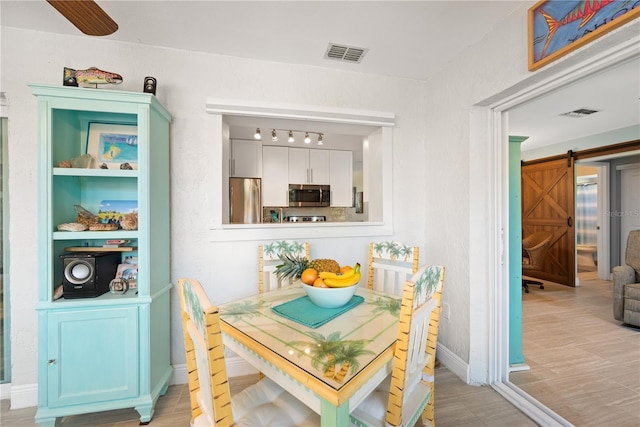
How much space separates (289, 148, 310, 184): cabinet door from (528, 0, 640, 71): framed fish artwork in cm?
363

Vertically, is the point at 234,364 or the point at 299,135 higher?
the point at 299,135

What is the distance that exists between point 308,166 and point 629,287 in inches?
171

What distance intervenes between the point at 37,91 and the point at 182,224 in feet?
3.62

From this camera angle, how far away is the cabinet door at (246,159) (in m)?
4.44

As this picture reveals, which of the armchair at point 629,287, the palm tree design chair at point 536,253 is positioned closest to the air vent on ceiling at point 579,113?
the armchair at point 629,287

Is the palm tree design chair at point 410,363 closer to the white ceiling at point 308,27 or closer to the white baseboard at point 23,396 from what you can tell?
the white ceiling at point 308,27

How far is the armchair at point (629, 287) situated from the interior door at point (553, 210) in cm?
142

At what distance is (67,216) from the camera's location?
1832 mm

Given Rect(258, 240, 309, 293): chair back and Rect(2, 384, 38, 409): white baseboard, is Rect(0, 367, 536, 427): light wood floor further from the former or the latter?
Rect(258, 240, 309, 293): chair back

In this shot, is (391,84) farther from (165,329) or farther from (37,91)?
(165,329)

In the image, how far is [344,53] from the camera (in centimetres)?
219

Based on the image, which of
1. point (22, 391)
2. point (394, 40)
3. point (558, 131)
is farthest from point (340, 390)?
point (558, 131)

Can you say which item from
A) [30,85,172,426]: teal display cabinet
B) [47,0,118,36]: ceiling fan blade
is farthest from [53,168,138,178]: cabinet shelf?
[47,0,118,36]: ceiling fan blade

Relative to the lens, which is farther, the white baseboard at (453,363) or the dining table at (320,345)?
the white baseboard at (453,363)
